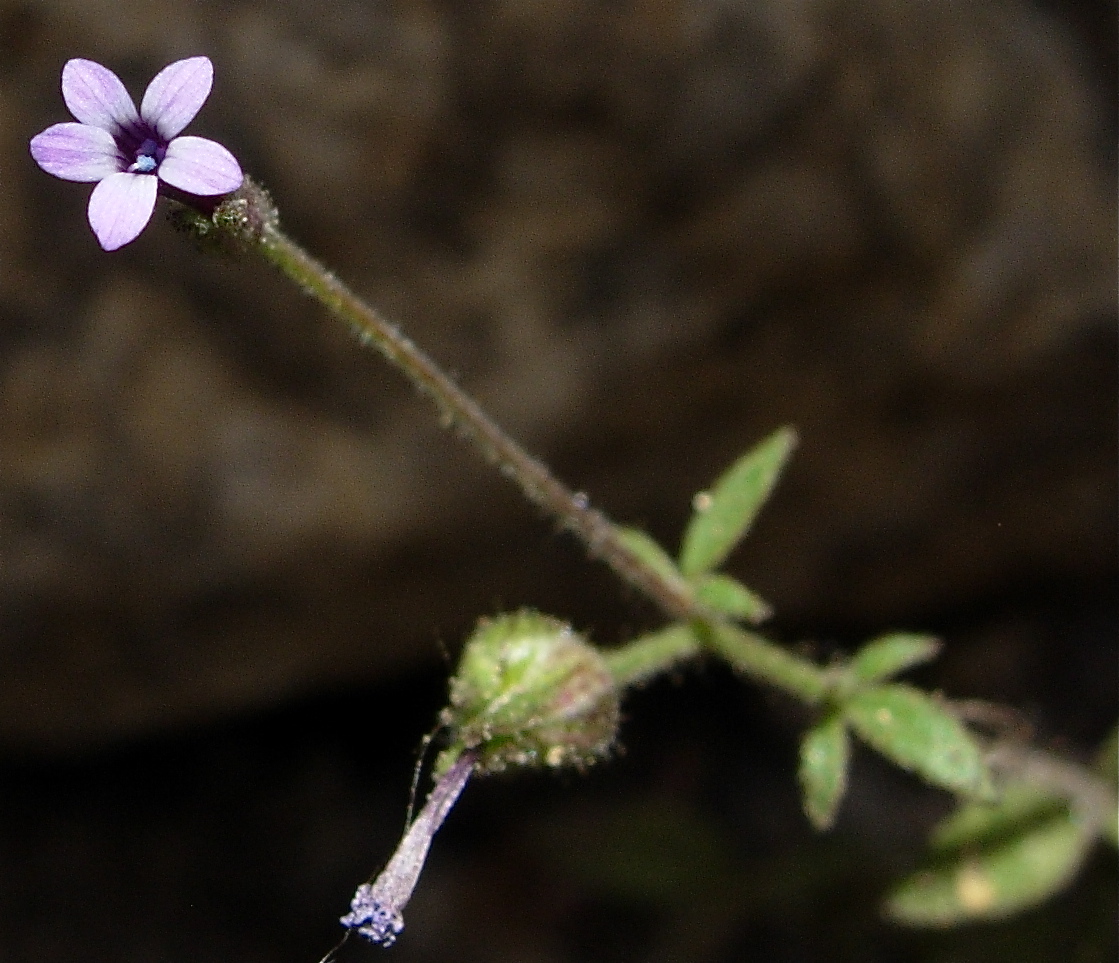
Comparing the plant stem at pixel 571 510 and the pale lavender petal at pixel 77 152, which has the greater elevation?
the pale lavender petal at pixel 77 152

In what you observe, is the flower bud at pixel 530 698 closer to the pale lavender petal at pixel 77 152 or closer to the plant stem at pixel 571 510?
the plant stem at pixel 571 510

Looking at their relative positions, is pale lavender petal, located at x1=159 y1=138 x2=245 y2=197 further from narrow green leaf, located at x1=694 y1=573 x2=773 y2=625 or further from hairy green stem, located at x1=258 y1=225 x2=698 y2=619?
narrow green leaf, located at x1=694 y1=573 x2=773 y2=625

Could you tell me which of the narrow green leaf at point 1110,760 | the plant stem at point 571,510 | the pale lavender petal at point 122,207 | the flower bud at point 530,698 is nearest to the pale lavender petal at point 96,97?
the pale lavender petal at point 122,207

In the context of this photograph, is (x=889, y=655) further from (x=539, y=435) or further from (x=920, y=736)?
(x=539, y=435)

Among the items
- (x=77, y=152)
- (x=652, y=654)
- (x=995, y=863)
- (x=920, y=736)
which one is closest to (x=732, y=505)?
(x=652, y=654)

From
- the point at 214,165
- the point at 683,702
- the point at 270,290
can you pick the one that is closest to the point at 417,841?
the point at 214,165

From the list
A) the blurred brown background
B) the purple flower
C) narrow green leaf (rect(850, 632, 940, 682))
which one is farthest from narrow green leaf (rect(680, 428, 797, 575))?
the purple flower

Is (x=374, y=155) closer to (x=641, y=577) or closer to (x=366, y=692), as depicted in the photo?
(x=641, y=577)
